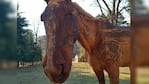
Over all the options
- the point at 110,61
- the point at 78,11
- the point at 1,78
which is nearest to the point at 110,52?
the point at 110,61

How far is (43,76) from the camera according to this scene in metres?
1.27

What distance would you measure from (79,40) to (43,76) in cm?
39

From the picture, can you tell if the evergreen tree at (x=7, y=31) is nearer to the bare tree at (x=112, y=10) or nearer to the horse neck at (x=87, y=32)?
the horse neck at (x=87, y=32)

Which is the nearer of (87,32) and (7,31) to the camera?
(7,31)

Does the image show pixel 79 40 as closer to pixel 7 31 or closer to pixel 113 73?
pixel 113 73

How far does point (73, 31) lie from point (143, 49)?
26.9 inches

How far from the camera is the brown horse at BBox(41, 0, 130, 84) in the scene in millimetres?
772

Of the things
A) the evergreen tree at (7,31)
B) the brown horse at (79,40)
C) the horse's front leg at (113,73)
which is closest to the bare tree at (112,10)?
the brown horse at (79,40)

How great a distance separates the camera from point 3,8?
1.02 ft

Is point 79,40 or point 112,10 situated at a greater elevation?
point 112,10

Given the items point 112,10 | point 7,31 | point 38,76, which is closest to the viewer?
point 7,31

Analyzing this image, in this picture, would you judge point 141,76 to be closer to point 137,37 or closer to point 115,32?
point 137,37

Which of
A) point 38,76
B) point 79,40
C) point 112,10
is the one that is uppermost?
point 112,10

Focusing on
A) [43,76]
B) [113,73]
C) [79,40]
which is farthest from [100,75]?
[43,76]
